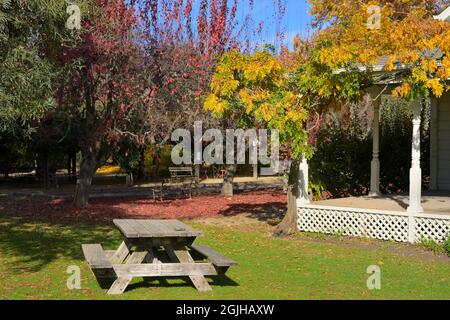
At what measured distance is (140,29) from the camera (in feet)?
66.9

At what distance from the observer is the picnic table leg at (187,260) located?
8398 millimetres

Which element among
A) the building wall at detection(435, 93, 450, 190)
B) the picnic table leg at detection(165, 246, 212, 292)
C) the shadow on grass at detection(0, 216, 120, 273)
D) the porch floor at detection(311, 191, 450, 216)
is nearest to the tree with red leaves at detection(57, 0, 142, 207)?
the shadow on grass at detection(0, 216, 120, 273)

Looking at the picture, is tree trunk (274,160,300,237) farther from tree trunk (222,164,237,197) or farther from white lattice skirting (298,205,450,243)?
tree trunk (222,164,237,197)

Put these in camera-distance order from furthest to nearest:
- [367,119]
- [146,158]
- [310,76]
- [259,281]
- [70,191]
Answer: [146,158], [367,119], [70,191], [310,76], [259,281]

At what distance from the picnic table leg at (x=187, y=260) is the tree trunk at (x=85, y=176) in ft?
35.2

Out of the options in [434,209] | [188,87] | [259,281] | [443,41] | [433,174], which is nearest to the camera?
[259,281]

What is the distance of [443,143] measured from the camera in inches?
748

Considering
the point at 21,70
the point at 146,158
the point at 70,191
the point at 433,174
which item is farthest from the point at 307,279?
the point at 146,158

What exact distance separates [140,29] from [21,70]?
10.7 metres

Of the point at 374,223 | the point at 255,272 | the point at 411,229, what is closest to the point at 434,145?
the point at 374,223

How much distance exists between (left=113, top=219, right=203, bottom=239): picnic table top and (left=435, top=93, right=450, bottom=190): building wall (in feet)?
39.7

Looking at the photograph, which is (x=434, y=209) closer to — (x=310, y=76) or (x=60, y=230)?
(x=310, y=76)

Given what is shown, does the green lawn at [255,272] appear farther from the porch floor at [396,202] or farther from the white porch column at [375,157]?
the white porch column at [375,157]

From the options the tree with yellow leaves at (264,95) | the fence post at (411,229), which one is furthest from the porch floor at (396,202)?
the tree with yellow leaves at (264,95)
